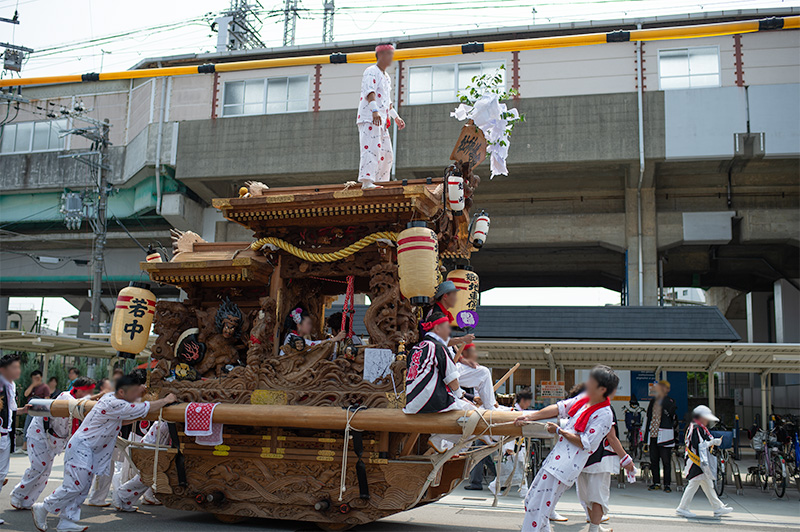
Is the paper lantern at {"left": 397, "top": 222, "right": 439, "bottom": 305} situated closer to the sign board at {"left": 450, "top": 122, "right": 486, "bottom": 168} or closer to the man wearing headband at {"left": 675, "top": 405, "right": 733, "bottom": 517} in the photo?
the sign board at {"left": 450, "top": 122, "right": 486, "bottom": 168}

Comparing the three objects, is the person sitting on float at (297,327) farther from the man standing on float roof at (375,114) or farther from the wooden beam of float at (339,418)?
the man standing on float roof at (375,114)

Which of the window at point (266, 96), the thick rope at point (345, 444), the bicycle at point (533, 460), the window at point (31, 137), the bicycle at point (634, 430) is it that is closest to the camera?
the thick rope at point (345, 444)

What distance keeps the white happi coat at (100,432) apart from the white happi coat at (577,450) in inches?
176

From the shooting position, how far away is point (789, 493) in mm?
12555

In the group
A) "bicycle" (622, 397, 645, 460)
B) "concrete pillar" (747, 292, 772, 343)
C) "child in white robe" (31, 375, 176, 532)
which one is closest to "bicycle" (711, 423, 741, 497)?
"bicycle" (622, 397, 645, 460)

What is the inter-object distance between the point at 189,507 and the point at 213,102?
17.7 m

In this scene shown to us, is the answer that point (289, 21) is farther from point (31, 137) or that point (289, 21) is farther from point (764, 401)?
point (764, 401)

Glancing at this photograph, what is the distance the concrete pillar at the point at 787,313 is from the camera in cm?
2345

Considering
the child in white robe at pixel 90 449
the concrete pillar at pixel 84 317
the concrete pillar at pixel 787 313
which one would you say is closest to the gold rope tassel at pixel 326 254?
the child in white robe at pixel 90 449

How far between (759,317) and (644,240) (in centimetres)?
1188

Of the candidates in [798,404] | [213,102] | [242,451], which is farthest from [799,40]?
[242,451]

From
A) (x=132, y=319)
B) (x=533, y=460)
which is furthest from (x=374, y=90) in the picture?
(x=533, y=460)

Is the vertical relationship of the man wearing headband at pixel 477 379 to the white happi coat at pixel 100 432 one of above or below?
above

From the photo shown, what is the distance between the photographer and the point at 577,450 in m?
5.75
